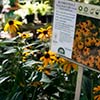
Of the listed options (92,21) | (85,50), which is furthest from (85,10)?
(85,50)

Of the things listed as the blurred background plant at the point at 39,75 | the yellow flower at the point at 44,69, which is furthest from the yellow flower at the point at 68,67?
the yellow flower at the point at 44,69

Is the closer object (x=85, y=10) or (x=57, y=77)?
(x=85, y=10)

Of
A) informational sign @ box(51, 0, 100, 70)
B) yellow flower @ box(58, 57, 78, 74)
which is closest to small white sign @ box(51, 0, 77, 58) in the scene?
informational sign @ box(51, 0, 100, 70)

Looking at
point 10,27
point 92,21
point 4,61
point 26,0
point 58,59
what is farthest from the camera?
point 26,0

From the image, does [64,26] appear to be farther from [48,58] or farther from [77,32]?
[48,58]

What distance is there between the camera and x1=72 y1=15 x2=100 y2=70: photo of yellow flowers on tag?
1.33 m

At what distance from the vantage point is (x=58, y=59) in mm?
1687

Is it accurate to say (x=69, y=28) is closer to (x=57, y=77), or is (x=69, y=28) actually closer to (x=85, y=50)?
(x=85, y=50)

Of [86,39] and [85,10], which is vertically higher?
[85,10]

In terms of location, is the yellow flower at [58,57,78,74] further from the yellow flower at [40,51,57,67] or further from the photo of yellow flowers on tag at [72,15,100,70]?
the photo of yellow flowers on tag at [72,15,100,70]

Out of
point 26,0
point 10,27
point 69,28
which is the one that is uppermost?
point 69,28

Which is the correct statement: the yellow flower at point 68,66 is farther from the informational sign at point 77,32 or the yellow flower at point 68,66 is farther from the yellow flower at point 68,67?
the informational sign at point 77,32

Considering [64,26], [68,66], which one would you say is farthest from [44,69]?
[64,26]

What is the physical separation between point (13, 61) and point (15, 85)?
13 cm
